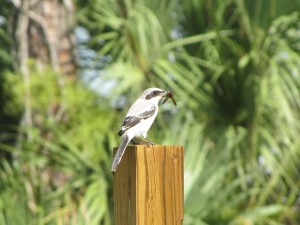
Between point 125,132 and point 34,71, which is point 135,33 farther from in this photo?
point 125,132

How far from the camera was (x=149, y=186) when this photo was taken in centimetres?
332

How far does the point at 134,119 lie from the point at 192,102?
10.2ft

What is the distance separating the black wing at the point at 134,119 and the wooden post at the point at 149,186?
2.81 feet

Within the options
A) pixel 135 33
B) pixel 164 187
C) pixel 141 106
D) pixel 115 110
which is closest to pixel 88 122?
pixel 115 110

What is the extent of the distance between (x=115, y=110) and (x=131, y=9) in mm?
866

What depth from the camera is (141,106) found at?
4.54 metres

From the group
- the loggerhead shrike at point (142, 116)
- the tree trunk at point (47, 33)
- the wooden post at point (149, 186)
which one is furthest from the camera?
the tree trunk at point (47, 33)

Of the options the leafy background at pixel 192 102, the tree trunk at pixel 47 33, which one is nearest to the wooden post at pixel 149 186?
the leafy background at pixel 192 102

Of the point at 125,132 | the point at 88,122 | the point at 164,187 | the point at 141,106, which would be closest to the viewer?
the point at 164,187

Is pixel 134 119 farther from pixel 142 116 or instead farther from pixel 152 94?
pixel 152 94

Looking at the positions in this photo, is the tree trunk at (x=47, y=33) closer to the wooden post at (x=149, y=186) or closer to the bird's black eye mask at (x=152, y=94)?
the bird's black eye mask at (x=152, y=94)

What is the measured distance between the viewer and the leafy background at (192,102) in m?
6.97

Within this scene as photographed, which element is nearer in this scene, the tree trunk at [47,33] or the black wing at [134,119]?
the black wing at [134,119]

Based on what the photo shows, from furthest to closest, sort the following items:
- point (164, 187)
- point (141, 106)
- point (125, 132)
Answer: point (141, 106) < point (125, 132) < point (164, 187)
